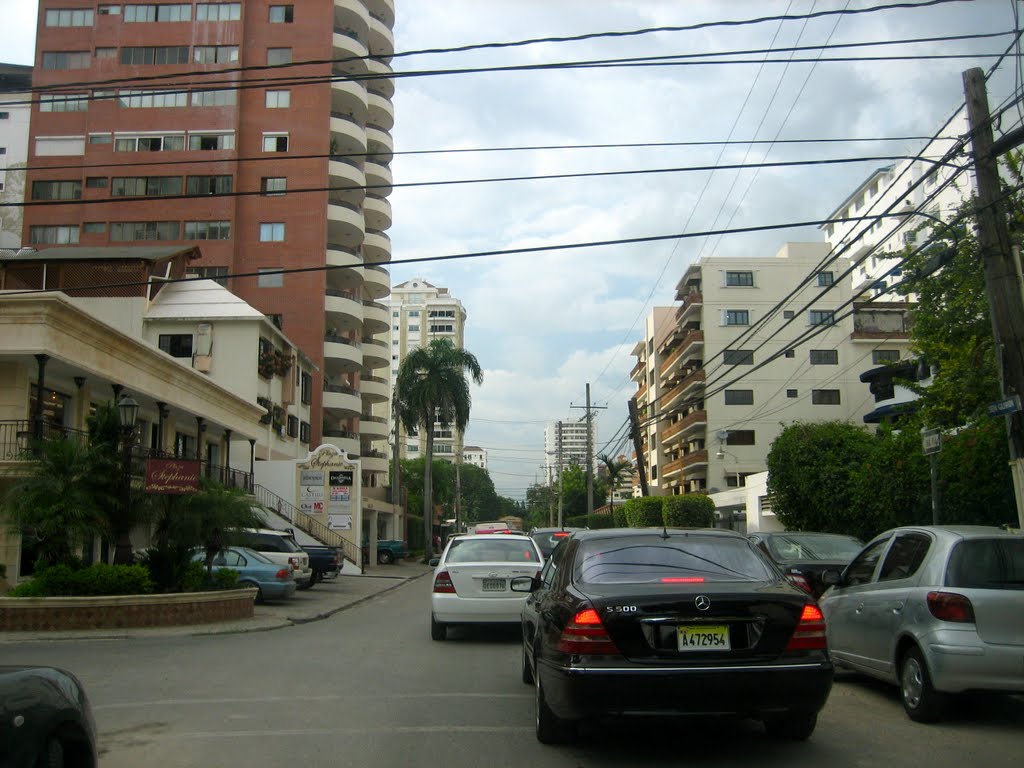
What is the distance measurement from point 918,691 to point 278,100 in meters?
57.2

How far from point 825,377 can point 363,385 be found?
33.9m

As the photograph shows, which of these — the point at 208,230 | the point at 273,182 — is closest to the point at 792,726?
the point at 208,230

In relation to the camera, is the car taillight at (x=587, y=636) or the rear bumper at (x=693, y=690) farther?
the car taillight at (x=587, y=636)

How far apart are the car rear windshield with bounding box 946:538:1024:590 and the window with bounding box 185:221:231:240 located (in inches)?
2128

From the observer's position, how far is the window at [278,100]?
58281mm

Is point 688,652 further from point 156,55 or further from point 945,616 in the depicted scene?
point 156,55

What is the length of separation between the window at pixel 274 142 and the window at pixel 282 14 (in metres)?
7.22

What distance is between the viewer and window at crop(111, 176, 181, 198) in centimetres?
5719

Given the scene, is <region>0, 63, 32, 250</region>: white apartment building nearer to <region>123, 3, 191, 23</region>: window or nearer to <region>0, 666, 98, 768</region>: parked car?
<region>123, 3, 191, 23</region>: window

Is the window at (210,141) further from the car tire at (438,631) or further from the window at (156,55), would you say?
the car tire at (438,631)

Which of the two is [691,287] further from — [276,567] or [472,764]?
[472,764]

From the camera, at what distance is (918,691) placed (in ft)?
25.0

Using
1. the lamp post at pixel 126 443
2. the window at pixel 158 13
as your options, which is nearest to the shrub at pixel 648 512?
the lamp post at pixel 126 443

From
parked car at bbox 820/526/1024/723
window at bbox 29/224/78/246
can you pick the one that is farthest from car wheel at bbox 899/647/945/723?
window at bbox 29/224/78/246
